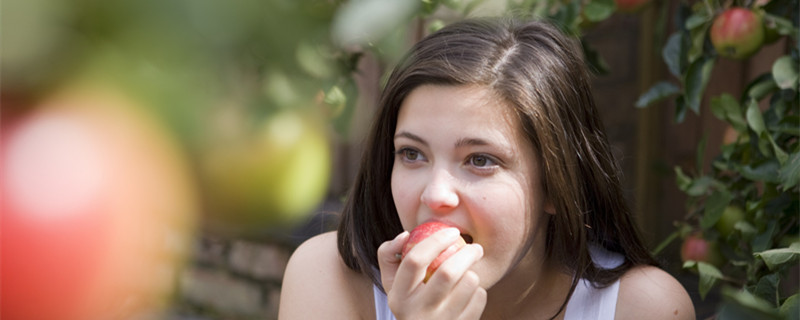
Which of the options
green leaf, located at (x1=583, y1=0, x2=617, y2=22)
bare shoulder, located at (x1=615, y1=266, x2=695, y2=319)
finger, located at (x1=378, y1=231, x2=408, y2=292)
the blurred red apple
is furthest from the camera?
green leaf, located at (x1=583, y1=0, x2=617, y2=22)

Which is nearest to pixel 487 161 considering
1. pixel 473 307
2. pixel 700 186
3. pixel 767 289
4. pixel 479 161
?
pixel 479 161

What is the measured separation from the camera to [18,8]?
14 centimetres

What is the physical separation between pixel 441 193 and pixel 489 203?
0.26 feet

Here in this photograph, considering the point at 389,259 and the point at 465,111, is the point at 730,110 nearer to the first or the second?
the point at 465,111

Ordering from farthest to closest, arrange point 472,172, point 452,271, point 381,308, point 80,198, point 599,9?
point 599,9 → point 381,308 → point 472,172 → point 452,271 → point 80,198

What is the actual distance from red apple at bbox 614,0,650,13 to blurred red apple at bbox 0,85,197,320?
1.63 metres

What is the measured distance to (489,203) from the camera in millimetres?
1156

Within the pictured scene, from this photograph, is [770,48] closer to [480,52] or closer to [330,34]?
[480,52]

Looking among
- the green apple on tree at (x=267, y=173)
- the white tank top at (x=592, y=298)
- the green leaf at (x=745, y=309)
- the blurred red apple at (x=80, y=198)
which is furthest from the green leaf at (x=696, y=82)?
the blurred red apple at (x=80, y=198)

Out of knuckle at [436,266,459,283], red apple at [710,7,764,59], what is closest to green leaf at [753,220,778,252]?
red apple at [710,7,764,59]

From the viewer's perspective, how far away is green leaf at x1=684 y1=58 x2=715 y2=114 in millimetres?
1496

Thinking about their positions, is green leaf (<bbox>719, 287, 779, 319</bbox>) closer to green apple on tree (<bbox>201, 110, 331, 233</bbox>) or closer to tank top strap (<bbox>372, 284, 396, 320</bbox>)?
green apple on tree (<bbox>201, 110, 331, 233</bbox>)

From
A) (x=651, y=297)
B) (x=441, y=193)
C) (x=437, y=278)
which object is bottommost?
(x=651, y=297)

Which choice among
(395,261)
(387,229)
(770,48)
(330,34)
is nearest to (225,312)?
(387,229)
